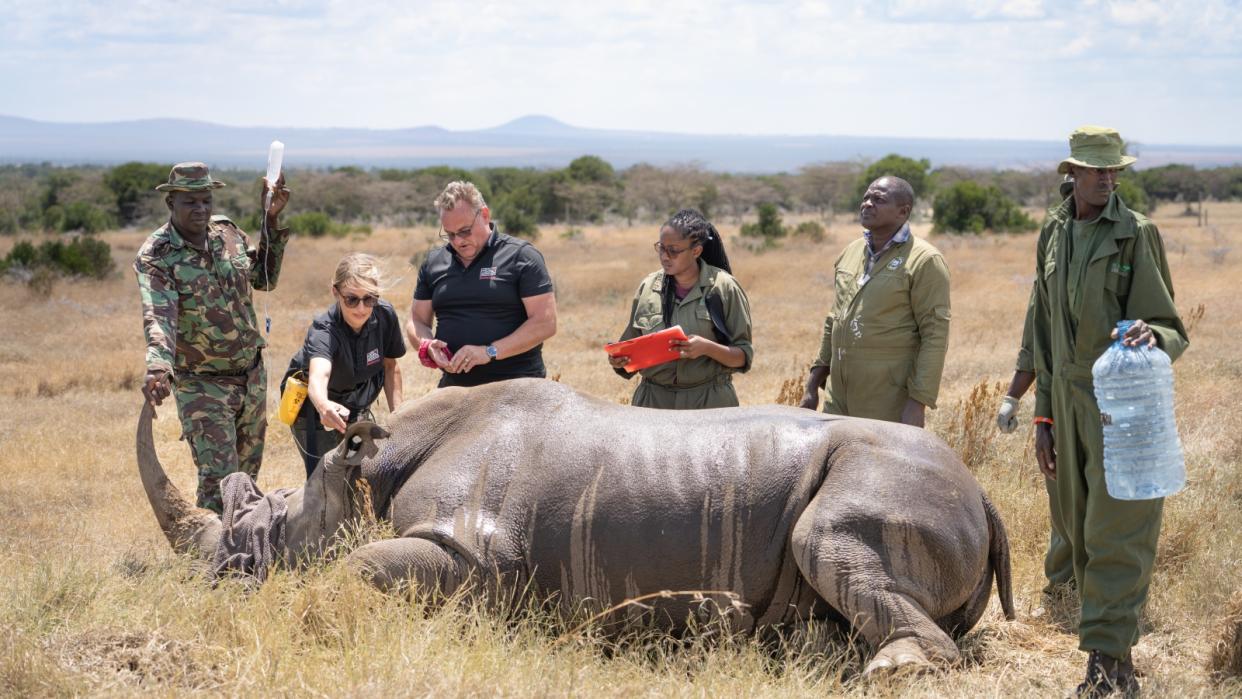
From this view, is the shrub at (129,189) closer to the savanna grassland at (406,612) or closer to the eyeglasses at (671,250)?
the savanna grassland at (406,612)

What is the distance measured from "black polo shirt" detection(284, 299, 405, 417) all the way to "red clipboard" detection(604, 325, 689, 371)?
136cm

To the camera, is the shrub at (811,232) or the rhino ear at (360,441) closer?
the rhino ear at (360,441)

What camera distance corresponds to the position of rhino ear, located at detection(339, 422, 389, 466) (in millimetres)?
4977

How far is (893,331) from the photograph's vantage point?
Result: 5984mm

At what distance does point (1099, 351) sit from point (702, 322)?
2152mm

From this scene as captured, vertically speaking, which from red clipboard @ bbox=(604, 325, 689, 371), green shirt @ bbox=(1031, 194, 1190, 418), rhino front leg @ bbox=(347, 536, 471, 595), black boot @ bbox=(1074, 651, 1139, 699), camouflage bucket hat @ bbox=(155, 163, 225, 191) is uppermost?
camouflage bucket hat @ bbox=(155, 163, 225, 191)

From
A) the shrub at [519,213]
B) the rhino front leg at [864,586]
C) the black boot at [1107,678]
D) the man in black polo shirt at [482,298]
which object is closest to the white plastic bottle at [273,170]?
the man in black polo shirt at [482,298]

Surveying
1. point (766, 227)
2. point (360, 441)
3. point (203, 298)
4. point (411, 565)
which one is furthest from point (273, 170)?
point (766, 227)

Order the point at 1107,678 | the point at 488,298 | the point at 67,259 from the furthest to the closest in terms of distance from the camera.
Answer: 1. the point at 67,259
2. the point at 488,298
3. the point at 1107,678

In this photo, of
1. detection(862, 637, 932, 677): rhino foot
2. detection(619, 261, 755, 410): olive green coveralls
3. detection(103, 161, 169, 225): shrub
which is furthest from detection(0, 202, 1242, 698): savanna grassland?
detection(103, 161, 169, 225): shrub

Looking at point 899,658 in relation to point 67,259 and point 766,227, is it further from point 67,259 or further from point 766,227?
point 766,227

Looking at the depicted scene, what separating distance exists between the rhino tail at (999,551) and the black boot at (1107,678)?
1.56 feet

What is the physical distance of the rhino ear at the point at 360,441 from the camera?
16.3 feet

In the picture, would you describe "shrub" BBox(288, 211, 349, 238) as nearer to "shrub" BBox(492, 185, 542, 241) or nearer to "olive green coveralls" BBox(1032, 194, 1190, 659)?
"shrub" BBox(492, 185, 542, 241)
